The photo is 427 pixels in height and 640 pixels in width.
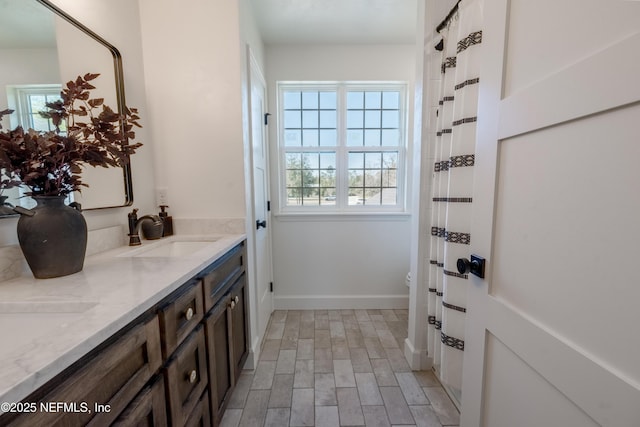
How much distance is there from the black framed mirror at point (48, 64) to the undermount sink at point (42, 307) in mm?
431

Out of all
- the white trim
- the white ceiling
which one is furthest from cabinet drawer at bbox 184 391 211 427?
the white ceiling

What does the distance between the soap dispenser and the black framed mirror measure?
0.82ft

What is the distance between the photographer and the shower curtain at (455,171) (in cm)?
114

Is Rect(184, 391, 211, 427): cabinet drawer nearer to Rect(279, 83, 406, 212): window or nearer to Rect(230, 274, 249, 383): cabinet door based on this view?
Rect(230, 274, 249, 383): cabinet door

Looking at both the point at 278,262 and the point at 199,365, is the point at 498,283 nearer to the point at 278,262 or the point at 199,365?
the point at 199,365

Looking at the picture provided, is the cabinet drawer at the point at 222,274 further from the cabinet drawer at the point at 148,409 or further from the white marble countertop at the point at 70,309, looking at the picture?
the cabinet drawer at the point at 148,409

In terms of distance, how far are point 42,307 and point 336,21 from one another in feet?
8.07

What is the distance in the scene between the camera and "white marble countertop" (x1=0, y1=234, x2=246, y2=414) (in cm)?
43

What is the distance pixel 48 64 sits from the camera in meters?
1.02

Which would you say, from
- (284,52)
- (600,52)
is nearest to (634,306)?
(600,52)

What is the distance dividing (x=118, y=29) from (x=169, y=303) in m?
1.60

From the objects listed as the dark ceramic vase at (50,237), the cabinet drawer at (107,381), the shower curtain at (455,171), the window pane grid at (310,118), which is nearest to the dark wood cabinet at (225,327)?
the cabinet drawer at (107,381)

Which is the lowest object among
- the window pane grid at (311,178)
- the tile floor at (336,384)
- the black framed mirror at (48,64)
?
the tile floor at (336,384)

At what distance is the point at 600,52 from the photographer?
0.48 metres
